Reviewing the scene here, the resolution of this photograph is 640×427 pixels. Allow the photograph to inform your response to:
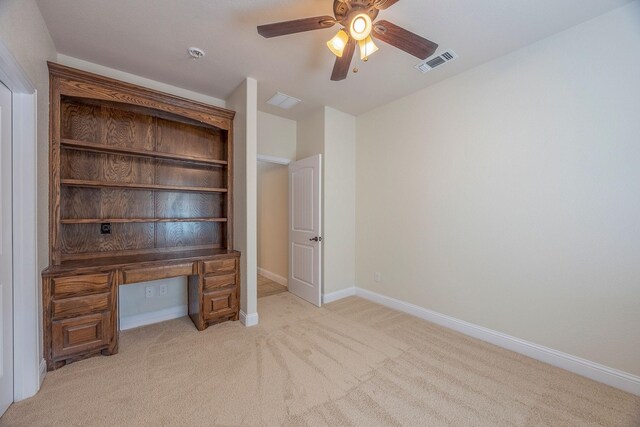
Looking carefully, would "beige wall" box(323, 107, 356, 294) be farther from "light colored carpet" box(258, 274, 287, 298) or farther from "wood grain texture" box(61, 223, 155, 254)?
"wood grain texture" box(61, 223, 155, 254)

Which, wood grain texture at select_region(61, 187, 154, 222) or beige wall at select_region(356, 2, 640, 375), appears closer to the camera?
beige wall at select_region(356, 2, 640, 375)

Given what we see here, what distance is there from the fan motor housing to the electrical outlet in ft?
10.3

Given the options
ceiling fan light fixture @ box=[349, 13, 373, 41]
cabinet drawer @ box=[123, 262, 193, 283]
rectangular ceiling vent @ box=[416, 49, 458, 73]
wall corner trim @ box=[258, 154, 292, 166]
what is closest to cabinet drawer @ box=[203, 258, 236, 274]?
cabinet drawer @ box=[123, 262, 193, 283]

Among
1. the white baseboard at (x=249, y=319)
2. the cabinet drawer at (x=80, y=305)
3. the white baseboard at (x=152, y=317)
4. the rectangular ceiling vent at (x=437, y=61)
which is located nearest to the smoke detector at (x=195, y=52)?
the rectangular ceiling vent at (x=437, y=61)

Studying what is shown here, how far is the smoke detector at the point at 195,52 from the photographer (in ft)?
7.41

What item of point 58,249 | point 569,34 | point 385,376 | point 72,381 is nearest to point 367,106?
point 569,34

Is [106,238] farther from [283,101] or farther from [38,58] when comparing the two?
[283,101]

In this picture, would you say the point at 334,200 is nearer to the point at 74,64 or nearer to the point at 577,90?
the point at 577,90

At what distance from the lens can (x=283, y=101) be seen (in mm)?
3330

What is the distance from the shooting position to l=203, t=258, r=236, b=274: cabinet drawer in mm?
2654

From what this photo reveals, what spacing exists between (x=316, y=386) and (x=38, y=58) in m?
3.11

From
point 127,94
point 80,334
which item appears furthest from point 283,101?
point 80,334

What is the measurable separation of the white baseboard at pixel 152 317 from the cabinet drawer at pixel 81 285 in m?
0.77

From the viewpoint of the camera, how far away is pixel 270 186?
15.6ft
